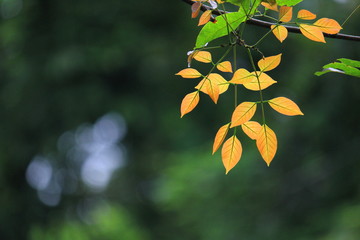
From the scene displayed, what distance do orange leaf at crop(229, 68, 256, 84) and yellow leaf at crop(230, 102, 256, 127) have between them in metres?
0.03

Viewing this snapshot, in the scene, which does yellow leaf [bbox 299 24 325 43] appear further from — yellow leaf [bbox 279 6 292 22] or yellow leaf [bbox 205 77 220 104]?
yellow leaf [bbox 205 77 220 104]

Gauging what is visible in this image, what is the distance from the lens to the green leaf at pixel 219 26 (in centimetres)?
60

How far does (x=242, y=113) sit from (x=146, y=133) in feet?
17.1

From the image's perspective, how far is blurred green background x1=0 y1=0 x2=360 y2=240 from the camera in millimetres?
3469

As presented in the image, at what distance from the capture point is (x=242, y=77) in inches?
25.1

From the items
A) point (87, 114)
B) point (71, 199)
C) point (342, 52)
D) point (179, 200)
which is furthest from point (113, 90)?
point (342, 52)

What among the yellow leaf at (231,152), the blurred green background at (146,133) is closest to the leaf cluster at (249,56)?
the yellow leaf at (231,152)

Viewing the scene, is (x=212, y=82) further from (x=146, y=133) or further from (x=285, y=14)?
(x=146, y=133)

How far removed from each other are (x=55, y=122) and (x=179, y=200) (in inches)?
83.7

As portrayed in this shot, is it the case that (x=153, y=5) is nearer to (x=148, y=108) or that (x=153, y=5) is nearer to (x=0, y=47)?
(x=148, y=108)

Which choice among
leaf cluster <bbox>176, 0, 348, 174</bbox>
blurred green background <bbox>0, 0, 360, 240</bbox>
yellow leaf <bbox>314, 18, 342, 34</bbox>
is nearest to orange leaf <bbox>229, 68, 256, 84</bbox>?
leaf cluster <bbox>176, 0, 348, 174</bbox>

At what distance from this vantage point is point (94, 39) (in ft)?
17.0

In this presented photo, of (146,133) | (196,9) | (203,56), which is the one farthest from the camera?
(146,133)

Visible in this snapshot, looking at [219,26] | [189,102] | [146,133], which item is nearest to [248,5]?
[219,26]
